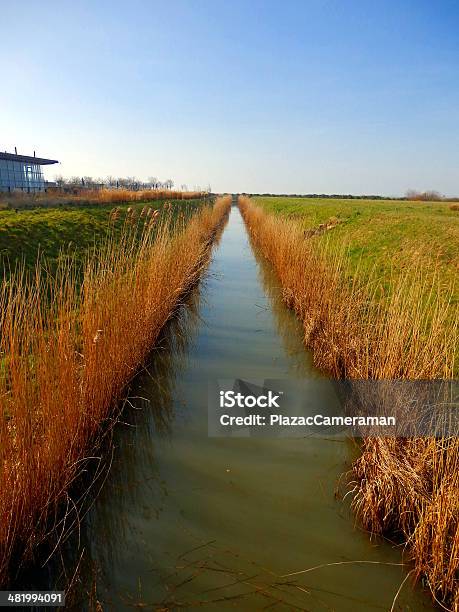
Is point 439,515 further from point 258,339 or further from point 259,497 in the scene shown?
point 258,339

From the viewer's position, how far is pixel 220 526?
104 inches

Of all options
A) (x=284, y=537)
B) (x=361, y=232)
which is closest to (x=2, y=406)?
(x=284, y=537)

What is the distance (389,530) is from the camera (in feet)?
8.32

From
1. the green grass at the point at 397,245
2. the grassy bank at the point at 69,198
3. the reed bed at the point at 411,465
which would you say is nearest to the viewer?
the reed bed at the point at 411,465

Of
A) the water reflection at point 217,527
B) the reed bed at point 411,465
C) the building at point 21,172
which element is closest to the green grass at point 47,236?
the water reflection at point 217,527

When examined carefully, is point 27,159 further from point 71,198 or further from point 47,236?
point 47,236

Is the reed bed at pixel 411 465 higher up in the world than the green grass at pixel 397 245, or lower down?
lower down

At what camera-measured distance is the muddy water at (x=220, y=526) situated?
2.17 metres

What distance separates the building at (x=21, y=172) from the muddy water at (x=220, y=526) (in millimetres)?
22733

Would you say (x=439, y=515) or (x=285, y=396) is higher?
(x=439, y=515)

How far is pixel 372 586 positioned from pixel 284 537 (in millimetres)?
Answer: 567

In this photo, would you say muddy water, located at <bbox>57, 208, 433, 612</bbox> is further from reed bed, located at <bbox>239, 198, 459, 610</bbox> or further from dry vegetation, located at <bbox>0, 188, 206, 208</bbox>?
dry vegetation, located at <bbox>0, 188, 206, 208</bbox>

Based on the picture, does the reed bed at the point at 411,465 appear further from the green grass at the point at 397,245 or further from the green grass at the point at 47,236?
the green grass at the point at 47,236

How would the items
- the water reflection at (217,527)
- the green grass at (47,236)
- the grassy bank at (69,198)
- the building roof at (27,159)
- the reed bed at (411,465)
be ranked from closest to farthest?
the reed bed at (411,465) < the water reflection at (217,527) < the green grass at (47,236) < the grassy bank at (69,198) < the building roof at (27,159)
